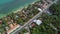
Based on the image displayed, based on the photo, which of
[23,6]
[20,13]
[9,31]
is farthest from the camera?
[23,6]

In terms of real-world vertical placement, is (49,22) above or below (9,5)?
below

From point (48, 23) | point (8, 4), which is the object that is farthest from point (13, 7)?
point (48, 23)

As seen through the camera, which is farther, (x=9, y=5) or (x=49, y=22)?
(x=9, y=5)

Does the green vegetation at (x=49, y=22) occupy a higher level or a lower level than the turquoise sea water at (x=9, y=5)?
lower

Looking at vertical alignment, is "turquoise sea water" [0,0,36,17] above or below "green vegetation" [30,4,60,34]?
above

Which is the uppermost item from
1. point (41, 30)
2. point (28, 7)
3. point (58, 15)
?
point (28, 7)

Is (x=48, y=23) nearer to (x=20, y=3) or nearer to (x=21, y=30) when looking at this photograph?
(x=21, y=30)

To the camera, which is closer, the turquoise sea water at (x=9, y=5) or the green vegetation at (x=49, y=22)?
the green vegetation at (x=49, y=22)

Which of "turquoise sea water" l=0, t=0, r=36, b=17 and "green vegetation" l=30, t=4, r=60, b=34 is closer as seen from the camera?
"green vegetation" l=30, t=4, r=60, b=34
